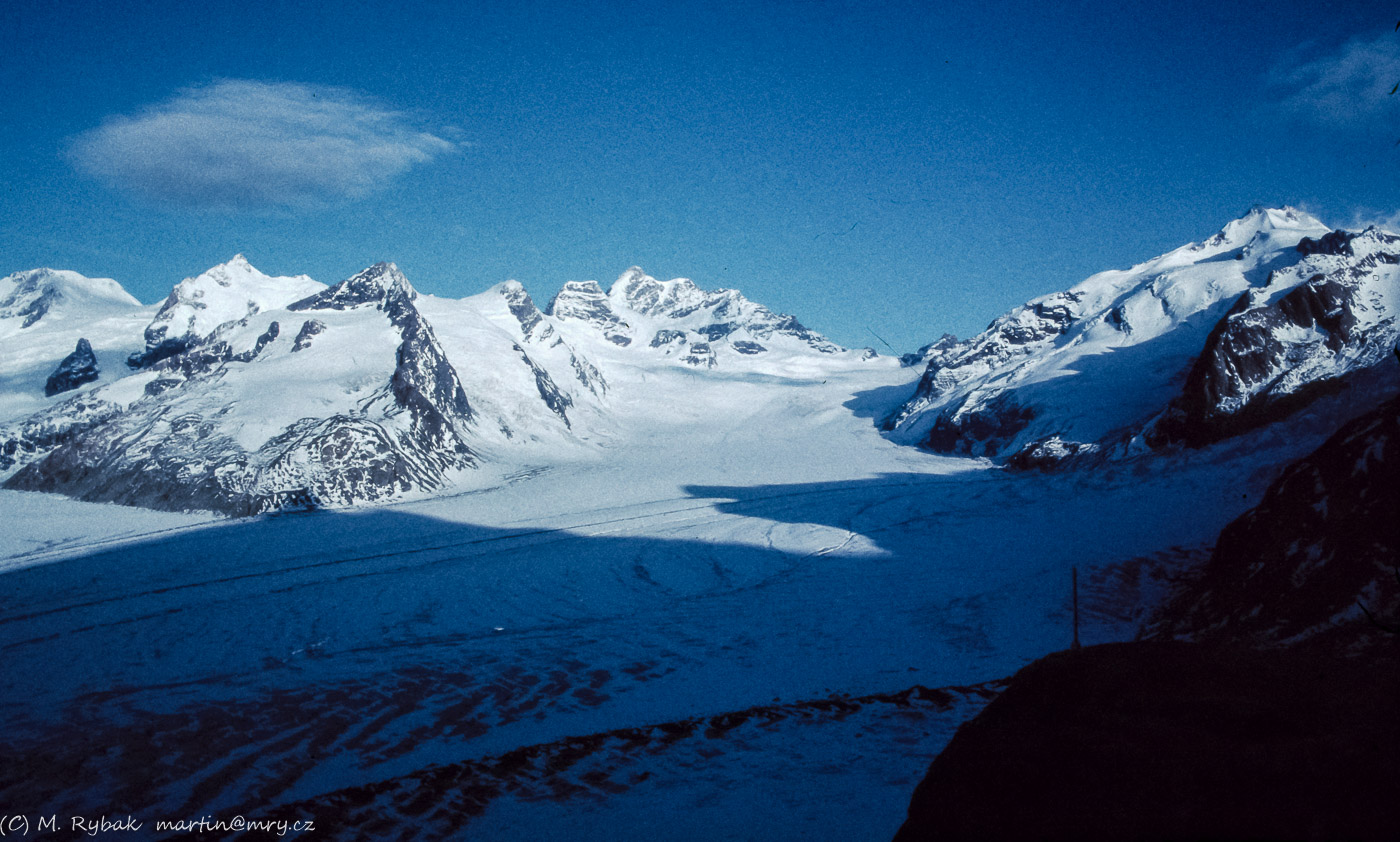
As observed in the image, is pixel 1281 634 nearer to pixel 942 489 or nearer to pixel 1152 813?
pixel 1152 813

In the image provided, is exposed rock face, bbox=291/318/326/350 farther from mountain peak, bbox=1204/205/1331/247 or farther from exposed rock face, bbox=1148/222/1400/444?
mountain peak, bbox=1204/205/1331/247

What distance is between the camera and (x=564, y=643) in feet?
56.3

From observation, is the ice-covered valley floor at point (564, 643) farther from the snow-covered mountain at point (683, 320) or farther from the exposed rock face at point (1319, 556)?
the snow-covered mountain at point (683, 320)

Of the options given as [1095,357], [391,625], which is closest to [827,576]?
[391,625]

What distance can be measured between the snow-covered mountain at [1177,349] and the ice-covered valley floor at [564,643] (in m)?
4.76

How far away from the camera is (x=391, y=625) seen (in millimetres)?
18875

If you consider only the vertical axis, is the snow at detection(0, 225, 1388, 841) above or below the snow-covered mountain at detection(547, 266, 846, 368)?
below

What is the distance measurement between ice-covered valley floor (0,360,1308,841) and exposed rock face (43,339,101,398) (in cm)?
3546

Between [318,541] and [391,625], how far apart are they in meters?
14.8

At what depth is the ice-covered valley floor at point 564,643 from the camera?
8.91 m

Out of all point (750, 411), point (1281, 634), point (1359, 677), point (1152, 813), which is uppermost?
point (750, 411)

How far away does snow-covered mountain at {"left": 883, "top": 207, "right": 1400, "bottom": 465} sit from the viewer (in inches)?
1355

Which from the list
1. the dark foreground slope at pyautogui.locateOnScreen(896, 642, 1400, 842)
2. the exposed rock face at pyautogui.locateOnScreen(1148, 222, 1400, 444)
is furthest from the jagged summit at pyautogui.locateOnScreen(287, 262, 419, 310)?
the dark foreground slope at pyautogui.locateOnScreen(896, 642, 1400, 842)

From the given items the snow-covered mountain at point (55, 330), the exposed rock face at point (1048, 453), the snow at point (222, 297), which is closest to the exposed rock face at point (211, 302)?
the snow at point (222, 297)
